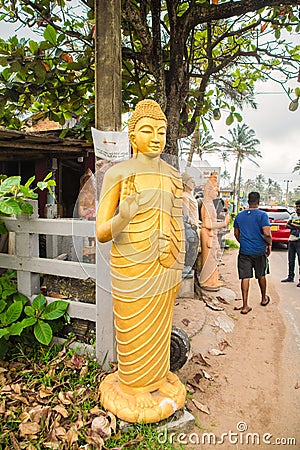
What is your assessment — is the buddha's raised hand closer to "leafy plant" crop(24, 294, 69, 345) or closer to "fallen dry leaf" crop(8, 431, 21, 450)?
"leafy plant" crop(24, 294, 69, 345)

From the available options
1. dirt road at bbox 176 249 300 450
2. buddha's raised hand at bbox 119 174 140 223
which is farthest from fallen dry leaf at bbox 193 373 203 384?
buddha's raised hand at bbox 119 174 140 223

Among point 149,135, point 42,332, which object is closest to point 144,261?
point 149,135

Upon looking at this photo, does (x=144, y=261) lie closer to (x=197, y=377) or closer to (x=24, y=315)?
(x=24, y=315)

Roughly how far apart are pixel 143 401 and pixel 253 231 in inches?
127

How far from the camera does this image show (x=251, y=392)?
116 inches

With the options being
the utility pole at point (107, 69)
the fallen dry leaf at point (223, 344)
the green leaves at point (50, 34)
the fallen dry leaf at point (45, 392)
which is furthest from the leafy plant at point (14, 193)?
the fallen dry leaf at point (223, 344)

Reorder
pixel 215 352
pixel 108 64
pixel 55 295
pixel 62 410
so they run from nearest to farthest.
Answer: pixel 62 410 → pixel 108 64 → pixel 55 295 → pixel 215 352

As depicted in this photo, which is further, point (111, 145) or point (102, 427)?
point (111, 145)

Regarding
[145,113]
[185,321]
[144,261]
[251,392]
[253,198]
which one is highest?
[145,113]

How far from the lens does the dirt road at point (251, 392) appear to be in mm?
2357

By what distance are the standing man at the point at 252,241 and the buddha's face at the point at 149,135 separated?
10.1 feet

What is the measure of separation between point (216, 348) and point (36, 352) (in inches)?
77.5

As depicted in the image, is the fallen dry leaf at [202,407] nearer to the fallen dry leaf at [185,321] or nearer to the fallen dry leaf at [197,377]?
the fallen dry leaf at [197,377]

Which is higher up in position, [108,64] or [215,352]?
[108,64]
